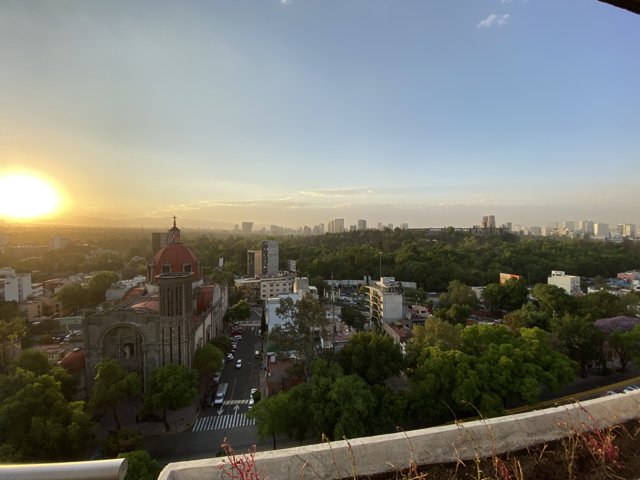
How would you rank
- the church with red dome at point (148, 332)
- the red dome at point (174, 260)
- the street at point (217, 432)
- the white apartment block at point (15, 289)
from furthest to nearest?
the white apartment block at point (15, 289) < the red dome at point (174, 260) < the church with red dome at point (148, 332) < the street at point (217, 432)

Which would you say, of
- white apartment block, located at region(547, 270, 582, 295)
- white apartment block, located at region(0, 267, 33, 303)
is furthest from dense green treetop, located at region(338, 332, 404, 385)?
white apartment block, located at region(0, 267, 33, 303)

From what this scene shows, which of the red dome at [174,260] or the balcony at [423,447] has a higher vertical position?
the balcony at [423,447]

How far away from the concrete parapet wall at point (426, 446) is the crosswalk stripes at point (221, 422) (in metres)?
10.6

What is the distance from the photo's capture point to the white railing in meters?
1.26

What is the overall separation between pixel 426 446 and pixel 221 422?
37.6 feet

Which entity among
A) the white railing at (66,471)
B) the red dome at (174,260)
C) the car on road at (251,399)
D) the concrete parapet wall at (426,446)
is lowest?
the car on road at (251,399)

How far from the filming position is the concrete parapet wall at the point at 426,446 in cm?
191

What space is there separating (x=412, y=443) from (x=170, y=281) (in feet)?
38.5

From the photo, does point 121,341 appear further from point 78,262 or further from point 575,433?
point 78,262

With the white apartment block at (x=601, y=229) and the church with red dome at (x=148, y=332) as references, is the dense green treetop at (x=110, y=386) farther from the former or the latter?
the white apartment block at (x=601, y=229)

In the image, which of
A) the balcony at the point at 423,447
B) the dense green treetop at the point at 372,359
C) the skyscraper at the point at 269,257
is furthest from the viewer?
the skyscraper at the point at 269,257

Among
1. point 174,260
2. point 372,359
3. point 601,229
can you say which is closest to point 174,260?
point 174,260

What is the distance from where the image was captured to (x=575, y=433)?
7.09 feet

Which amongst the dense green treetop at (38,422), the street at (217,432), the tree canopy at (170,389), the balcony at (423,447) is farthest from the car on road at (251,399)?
the balcony at (423,447)
